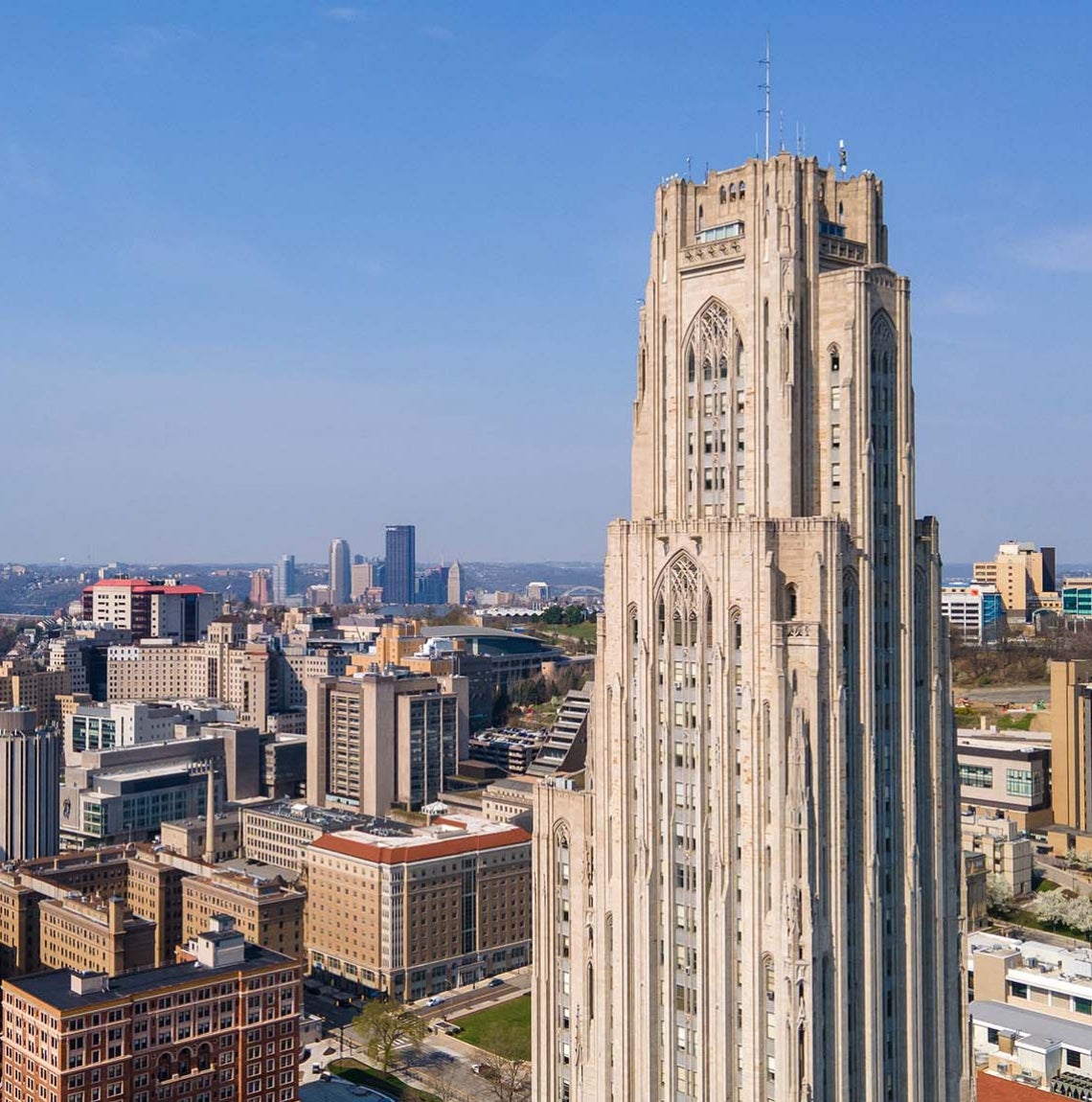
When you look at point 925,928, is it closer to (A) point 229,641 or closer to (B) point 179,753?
(B) point 179,753

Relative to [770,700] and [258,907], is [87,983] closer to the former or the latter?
[258,907]

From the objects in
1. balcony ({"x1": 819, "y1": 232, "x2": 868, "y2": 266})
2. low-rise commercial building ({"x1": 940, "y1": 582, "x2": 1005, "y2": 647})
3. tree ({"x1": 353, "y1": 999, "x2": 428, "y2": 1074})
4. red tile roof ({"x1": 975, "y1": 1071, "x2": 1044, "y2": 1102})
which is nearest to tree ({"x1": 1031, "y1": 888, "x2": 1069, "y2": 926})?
red tile roof ({"x1": 975, "y1": 1071, "x2": 1044, "y2": 1102})

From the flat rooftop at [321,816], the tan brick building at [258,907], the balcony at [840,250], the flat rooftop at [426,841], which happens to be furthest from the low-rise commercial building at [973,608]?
the balcony at [840,250]

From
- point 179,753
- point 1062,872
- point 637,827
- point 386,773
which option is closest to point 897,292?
point 637,827

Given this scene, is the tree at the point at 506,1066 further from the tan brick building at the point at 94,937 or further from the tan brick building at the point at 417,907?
the tan brick building at the point at 94,937

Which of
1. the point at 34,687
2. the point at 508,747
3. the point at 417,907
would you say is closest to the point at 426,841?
the point at 417,907

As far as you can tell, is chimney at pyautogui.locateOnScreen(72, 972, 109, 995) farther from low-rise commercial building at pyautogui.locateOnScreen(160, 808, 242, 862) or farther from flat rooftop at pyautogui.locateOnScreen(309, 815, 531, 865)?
low-rise commercial building at pyautogui.locateOnScreen(160, 808, 242, 862)

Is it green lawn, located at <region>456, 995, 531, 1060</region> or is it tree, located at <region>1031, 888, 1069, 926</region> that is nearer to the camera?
green lawn, located at <region>456, 995, 531, 1060</region>
